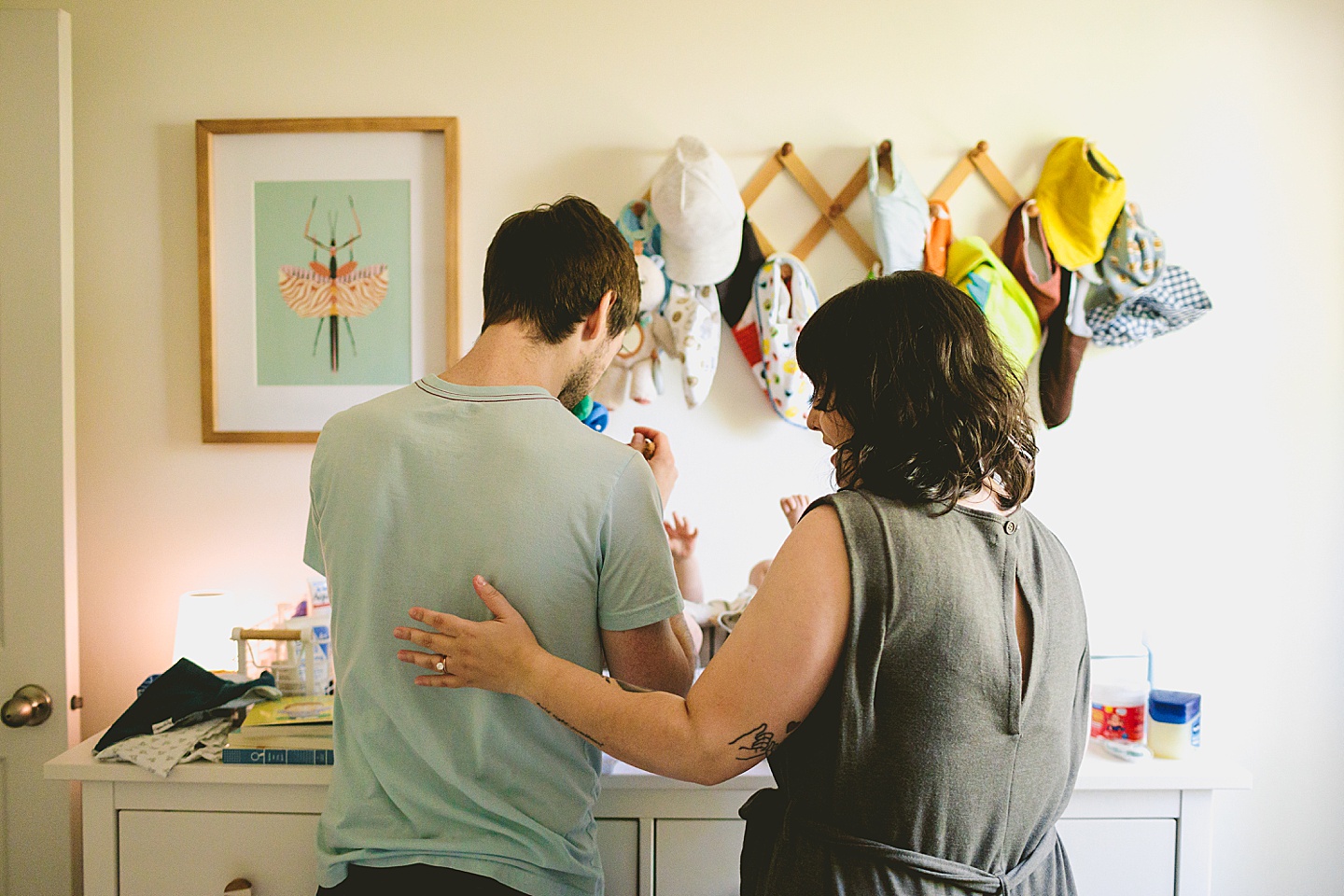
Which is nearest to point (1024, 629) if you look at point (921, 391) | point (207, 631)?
point (921, 391)

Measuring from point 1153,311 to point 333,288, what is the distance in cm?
175

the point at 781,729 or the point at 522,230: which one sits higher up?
the point at 522,230

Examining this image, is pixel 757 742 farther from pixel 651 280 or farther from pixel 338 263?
pixel 338 263

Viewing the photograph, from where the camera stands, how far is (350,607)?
0.97m

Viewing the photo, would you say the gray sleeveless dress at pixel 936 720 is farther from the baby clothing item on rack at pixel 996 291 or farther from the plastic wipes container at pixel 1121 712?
the baby clothing item on rack at pixel 996 291

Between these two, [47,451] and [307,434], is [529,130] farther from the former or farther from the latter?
[47,451]

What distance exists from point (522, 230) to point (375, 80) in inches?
43.8

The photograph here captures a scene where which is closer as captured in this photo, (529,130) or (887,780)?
(887,780)

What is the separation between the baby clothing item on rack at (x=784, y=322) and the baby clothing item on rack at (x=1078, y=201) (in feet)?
1.72

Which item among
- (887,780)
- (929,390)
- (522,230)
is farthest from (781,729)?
(522,230)

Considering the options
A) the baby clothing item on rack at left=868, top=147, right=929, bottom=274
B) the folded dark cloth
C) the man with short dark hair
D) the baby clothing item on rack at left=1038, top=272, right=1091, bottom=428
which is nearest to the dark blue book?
the folded dark cloth

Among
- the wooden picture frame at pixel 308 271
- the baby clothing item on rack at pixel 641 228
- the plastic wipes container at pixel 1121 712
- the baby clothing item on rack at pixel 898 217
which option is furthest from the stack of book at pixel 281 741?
the baby clothing item on rack at pixel 898 217

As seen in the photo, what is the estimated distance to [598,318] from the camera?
104 centimetres

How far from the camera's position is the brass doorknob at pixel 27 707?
5.34 ft
